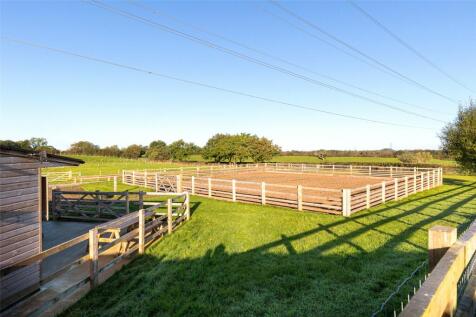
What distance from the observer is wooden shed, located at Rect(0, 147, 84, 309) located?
5.50 meters

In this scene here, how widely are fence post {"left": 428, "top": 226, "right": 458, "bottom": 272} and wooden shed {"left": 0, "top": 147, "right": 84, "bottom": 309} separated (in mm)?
6205

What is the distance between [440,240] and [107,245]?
6011 millimetres

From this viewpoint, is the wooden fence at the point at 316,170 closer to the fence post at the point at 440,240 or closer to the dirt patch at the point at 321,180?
the dirt patch at the point at 321,180

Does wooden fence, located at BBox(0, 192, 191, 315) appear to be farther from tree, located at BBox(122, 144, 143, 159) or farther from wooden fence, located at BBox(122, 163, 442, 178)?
tree, located at BBox(122, 144, 143, 159)

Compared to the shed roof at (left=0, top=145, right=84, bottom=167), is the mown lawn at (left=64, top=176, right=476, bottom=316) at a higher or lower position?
lower

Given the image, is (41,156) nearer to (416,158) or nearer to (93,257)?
(93,257)

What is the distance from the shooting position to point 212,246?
8102 mm

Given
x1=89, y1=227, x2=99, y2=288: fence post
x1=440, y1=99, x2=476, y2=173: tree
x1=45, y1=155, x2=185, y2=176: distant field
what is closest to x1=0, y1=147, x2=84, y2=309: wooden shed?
x1=89, y1=227, x2=99, y2=288: fence post

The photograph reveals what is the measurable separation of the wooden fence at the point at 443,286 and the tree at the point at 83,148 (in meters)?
141

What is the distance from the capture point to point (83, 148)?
138000 mm

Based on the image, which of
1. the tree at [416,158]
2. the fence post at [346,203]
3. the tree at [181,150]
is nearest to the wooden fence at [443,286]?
the fence post at [346,203]

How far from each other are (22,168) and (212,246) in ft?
15.6

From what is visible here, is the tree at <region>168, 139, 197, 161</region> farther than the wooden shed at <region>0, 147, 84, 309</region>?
Yes

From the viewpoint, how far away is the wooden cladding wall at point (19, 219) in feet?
18.0
